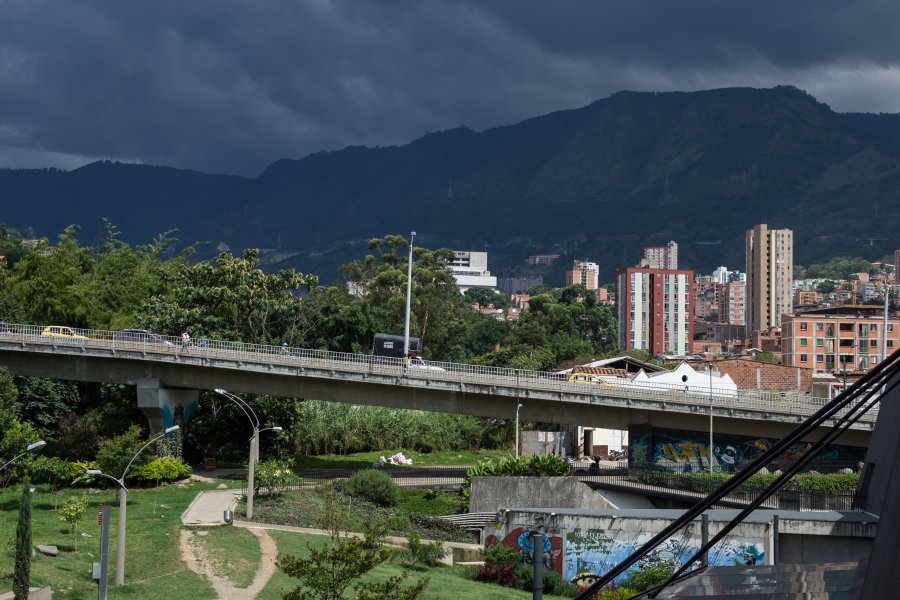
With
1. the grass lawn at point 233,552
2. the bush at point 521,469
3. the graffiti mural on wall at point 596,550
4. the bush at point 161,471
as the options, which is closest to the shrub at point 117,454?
the bush at point 161,471

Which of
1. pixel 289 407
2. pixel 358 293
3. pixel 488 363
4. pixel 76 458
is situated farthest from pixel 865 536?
pixel 358 293

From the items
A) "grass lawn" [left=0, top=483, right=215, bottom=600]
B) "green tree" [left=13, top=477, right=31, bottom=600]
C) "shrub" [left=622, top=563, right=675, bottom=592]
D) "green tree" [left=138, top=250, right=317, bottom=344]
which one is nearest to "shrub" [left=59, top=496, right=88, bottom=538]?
"grass lawn" [left=0, top=483, right=215, bottom=600]

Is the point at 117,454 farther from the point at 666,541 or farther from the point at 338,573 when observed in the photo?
the point at 338,573

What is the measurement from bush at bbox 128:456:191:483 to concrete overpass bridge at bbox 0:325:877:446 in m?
7.79

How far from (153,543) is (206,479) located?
20.1m

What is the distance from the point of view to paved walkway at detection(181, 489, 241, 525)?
52.1 metres

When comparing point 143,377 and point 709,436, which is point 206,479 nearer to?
point 143,377

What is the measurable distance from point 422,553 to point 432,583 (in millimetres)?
5212

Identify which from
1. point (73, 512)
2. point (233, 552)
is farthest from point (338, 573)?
point (73, 512)

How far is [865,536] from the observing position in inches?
1490

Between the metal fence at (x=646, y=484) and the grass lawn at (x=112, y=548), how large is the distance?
672 centimetres

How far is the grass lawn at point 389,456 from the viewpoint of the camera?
74375 mm

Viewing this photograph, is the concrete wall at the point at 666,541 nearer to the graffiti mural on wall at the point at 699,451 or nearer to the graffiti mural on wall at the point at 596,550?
the graffiti mural on wall at the point at 596,550

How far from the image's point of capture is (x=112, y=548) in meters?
44.7
